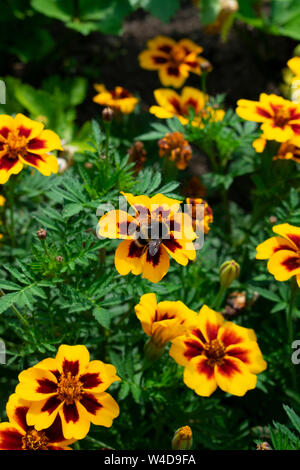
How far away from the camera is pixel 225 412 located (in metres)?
1.71

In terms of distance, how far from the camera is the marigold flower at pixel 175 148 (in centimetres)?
175

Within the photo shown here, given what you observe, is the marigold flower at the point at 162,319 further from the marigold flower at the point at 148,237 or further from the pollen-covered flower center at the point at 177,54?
the pollen-covered flower center at the point at 177,54

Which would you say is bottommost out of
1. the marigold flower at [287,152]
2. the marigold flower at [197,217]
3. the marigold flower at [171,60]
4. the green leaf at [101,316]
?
the green leaf at [101,316]

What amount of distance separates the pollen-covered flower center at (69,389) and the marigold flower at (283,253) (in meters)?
0.48

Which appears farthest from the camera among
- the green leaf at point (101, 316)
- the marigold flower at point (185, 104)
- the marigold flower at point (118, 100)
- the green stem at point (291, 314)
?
the marigold flower at point (118, 100)

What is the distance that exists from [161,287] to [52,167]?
40cm

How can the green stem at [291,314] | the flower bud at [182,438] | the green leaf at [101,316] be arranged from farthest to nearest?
the green stem at [291,314], the green leaf at [101,316], the flower bud at [182,438]

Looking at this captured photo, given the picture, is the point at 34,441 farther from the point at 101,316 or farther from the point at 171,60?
the point at 171,60

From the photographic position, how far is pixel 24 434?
1.24 m

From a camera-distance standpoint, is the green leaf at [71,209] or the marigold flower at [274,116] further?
the marigold flower at [274,116]

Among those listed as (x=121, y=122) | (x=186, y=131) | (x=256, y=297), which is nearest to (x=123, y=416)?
(x=256, y=297)

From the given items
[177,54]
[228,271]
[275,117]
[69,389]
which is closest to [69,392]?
[69,389]

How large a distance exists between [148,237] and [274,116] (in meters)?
0.64

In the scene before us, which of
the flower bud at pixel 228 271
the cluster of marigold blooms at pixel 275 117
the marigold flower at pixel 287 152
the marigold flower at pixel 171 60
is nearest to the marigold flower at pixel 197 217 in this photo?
the flower bud at pixel 228 271
